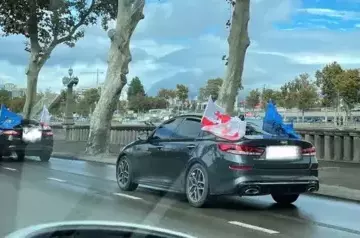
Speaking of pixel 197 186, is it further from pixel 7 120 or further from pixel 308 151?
pixel 7 120

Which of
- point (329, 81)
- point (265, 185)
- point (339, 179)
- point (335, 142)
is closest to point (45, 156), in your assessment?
point (335, 142)

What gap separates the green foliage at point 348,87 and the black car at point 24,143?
136ft

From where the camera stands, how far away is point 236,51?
1889cm

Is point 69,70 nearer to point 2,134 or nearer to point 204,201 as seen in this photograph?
point 2,134

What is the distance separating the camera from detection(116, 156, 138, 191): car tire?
11.4m

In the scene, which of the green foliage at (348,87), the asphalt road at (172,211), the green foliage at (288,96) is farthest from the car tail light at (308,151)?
the green foliage at (288,96)

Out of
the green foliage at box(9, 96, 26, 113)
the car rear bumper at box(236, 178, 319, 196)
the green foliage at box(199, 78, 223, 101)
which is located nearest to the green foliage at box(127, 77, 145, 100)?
the green foliage at box(9, 96, 26, 113)

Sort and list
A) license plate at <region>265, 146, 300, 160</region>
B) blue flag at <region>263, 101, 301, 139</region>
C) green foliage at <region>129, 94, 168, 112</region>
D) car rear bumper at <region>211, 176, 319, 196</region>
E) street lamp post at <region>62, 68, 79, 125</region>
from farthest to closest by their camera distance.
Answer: green foliage at <region>129, 94, 168, 112</region>, street lamp post at <region>62, 68, 79, 125</region>, blue flag at <region>263, 101, 301, 139</region>, license plate at <region>265, 146, 300, 160</region>, car rear bumper at <region>211, 176, 319, 196</region>

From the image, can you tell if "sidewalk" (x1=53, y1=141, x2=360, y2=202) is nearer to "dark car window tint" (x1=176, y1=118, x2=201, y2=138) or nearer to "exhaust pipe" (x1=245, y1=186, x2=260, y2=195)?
"exhaust pipe" (x1=245, y1=186, x2=260, y2=195)

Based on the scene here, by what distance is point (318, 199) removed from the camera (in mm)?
10797

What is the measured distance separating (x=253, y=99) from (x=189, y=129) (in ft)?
193

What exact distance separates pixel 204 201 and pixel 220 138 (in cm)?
102

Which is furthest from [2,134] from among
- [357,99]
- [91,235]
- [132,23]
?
[357,99]

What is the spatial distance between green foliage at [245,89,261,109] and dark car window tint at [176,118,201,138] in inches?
2246
